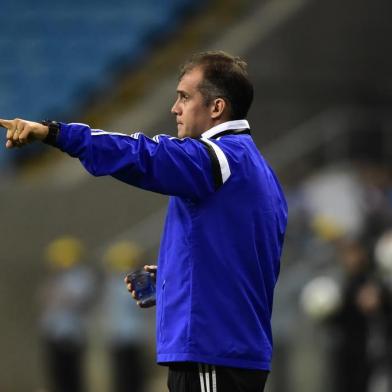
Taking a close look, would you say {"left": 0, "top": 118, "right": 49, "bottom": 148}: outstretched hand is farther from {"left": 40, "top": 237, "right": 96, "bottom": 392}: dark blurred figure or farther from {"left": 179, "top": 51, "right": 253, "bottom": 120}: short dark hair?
{"left": 40, "top": 237, "right": 96, "bottom": 392}: dark blurred figure

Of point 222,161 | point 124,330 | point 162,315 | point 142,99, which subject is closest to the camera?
point 222,161

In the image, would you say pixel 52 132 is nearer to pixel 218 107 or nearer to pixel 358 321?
pixel 218 107

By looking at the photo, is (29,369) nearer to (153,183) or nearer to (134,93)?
(134,93)

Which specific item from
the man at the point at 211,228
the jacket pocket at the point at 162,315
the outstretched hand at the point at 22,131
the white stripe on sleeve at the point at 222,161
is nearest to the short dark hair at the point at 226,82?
the man at the point at 211,228

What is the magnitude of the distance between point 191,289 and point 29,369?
10.5 meters

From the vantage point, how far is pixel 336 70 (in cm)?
1603

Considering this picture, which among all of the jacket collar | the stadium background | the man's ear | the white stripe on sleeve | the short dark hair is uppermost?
the stadium background

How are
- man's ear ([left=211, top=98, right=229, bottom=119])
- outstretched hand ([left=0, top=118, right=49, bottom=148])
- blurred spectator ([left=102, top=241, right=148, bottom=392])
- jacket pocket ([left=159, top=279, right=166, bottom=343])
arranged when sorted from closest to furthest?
outstretched hand ([left=0, top=118, right=49, bottom=148]) → jacket pocket ([left=159, top=279, right=166, bottom=343]) → man's ear ([left=211, top=98, right=229, bottom=119]) → blurred spectator ([left=102, top=241, right=148, bottom=392])

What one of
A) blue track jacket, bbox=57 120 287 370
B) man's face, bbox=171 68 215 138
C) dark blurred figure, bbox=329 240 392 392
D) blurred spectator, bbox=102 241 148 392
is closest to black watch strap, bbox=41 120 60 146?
blue track jacket, bbox=57 120 287 370

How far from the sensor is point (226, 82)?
5.05 m

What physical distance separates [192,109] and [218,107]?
4.2 inches

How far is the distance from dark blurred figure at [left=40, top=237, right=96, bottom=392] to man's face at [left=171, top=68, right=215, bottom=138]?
8481mm

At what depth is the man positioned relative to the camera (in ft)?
15.3

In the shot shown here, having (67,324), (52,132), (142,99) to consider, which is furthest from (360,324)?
(52,132)
